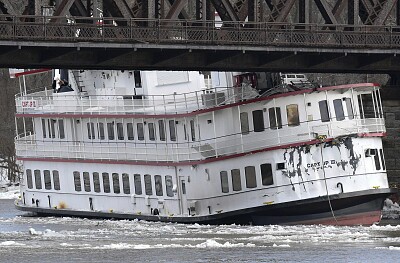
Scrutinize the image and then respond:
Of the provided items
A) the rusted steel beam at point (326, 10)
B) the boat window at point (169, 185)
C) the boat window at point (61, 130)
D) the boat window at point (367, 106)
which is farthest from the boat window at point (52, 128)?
the rusted steel beam at point (326, 10)

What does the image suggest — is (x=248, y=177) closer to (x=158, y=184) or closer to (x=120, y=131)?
(x=158, y=184)

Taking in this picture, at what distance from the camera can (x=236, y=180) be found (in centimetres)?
5694

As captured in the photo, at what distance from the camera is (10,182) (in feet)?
306

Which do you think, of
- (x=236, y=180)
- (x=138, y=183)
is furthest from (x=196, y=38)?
(x=138, y=183)

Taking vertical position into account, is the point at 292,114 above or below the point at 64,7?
below

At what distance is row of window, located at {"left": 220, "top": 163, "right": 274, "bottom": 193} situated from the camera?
56031 mm

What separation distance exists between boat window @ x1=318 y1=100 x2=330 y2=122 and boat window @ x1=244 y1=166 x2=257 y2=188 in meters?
2.80

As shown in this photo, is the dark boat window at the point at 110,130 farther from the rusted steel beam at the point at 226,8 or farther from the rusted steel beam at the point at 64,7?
the rusted steel beam at the point at 64,7

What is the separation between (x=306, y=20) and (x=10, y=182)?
1575 inches

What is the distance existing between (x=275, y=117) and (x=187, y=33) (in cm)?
544

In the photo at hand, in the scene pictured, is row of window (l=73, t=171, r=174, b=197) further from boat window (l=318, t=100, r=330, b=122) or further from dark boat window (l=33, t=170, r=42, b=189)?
boat window (l=318, t=100, r=330, b=122)

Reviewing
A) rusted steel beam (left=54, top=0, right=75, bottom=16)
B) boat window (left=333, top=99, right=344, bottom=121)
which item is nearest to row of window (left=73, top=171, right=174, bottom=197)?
boat window (left=333, top=99, right=344, bottom=121)

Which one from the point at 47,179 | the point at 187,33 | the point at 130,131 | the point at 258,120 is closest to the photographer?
the point at 187,33

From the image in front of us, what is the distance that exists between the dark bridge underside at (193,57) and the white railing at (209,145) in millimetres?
2199
